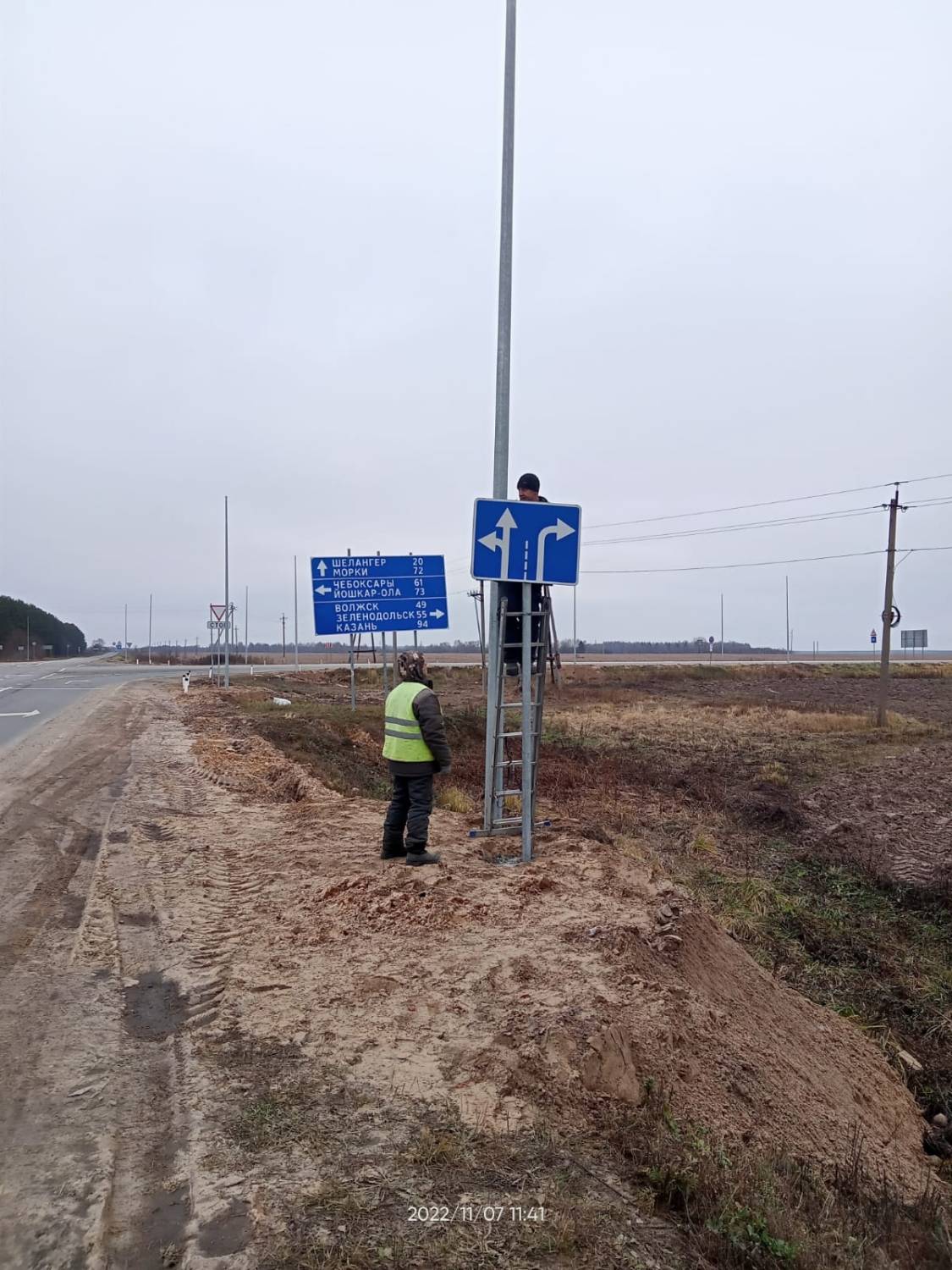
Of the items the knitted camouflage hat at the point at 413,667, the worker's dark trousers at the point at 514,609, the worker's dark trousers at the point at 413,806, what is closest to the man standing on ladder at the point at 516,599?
the worker's dark trousers at the point at 514,609

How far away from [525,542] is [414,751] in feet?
6.16

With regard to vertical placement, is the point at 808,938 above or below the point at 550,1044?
below

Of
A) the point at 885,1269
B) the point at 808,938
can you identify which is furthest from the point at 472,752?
the point at 885,1269

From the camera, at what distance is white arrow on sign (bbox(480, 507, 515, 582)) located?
23.7 feet

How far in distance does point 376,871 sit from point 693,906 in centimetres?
240

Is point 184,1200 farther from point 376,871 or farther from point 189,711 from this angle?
point 189,711

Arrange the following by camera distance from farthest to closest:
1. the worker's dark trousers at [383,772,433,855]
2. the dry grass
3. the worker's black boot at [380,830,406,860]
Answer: the dry grass
the worker's black boot at [380,830,406,860]
the worker's dark trousers at [383,772,433,855]

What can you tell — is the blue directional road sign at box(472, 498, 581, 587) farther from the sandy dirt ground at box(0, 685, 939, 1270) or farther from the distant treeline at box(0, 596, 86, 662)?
the distant treeline at box(0, 596, 86, 662)

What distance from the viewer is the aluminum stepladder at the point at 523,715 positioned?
23.8 ft

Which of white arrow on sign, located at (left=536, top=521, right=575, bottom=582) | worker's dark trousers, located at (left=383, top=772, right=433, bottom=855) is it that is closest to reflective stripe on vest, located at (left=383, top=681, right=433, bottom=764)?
worker's dark trousers, located at (left=383, top=772, right=433, bottom=855)

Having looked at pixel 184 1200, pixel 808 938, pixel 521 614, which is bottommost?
pixel 808 938

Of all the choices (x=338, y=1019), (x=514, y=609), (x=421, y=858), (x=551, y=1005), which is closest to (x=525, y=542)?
(x=514, y=609)

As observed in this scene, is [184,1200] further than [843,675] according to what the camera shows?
No

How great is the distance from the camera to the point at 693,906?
6.44m
